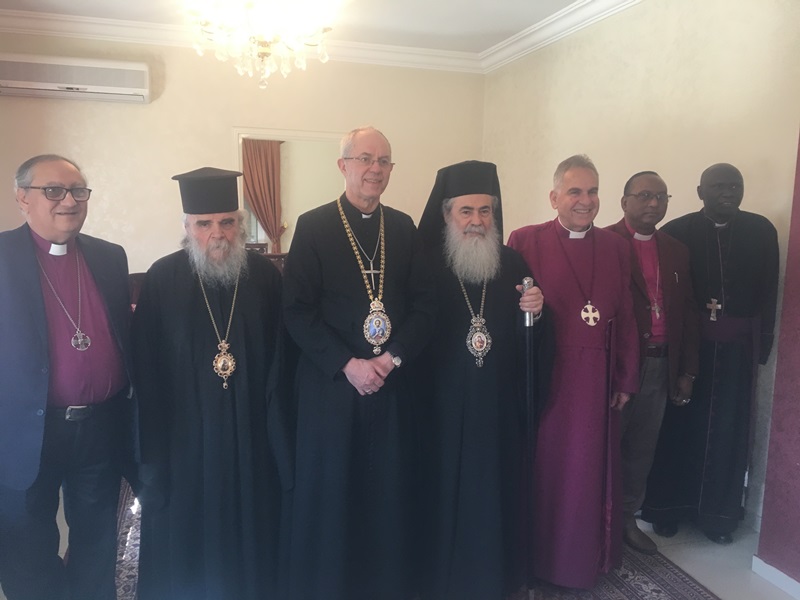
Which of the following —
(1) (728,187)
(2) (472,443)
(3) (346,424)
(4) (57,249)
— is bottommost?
(2) (472,443)

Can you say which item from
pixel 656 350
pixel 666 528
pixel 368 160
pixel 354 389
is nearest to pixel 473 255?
pixel 368 160

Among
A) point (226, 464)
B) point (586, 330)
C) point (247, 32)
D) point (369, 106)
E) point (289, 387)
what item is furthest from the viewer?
point (369, 106)

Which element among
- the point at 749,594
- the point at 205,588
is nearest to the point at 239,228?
the point at 205,588

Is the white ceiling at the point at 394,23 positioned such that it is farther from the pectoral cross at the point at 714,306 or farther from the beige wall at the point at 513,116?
the pectoral cross at the point at 714,306

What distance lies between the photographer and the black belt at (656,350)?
280cm

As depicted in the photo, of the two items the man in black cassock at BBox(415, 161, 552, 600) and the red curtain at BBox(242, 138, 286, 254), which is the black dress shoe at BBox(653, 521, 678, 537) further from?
the red curtain at BBox(242, 138, 286, 254)

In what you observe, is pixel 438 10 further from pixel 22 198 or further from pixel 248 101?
pixel 22 198

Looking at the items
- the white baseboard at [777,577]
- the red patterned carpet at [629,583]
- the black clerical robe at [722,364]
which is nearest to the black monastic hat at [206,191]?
the red patterned carpet at [629,583]

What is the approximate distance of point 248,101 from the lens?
5609mm

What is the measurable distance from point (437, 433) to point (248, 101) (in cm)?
439

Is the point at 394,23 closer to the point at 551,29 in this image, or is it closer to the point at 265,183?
the point at 551,29

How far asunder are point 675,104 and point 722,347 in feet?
5.56

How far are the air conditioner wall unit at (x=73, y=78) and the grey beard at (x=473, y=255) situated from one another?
163 inches

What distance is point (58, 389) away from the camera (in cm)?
188
